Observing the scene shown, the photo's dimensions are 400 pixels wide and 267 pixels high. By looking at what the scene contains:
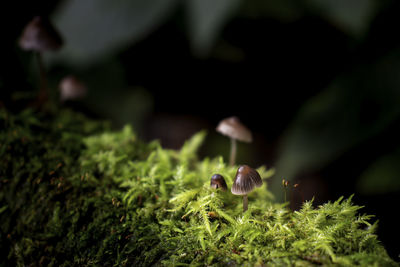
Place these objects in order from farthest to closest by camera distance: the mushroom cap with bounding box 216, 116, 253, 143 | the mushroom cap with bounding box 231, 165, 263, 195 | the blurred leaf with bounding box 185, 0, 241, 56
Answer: the blurred leaf with bounding box 185, 0, 241, 56 < the mushroom cap with bounding box 216, 116, 253, 143 < the mushroom cap with bounding box 231, 165, 263, 195

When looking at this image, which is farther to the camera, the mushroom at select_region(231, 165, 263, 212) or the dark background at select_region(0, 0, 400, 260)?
the dark background at select_region(0, 0, 400, 260)

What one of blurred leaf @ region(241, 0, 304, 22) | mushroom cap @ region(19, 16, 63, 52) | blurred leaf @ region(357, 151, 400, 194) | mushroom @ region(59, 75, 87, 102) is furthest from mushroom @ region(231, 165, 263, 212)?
blurred leaf @ region(241, 0, 304, 22)

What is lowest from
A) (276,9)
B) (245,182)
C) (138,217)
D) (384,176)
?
(138,217)

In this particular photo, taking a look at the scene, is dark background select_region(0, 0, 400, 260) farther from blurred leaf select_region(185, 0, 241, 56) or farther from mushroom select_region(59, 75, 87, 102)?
mushroom select_region(59, 75, 87, 102)

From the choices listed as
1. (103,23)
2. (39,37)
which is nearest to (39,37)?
(39,37)

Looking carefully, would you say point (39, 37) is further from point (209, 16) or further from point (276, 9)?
point (276, 9)

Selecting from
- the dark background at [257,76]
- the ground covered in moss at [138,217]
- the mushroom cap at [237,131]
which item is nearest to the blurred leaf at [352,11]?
the dark background at [257,76]

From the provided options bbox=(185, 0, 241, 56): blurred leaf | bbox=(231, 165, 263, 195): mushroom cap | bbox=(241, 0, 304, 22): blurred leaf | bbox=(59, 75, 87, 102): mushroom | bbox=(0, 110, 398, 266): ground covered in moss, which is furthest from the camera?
bbox=(241, 0, 304, 22): blurred leaf
